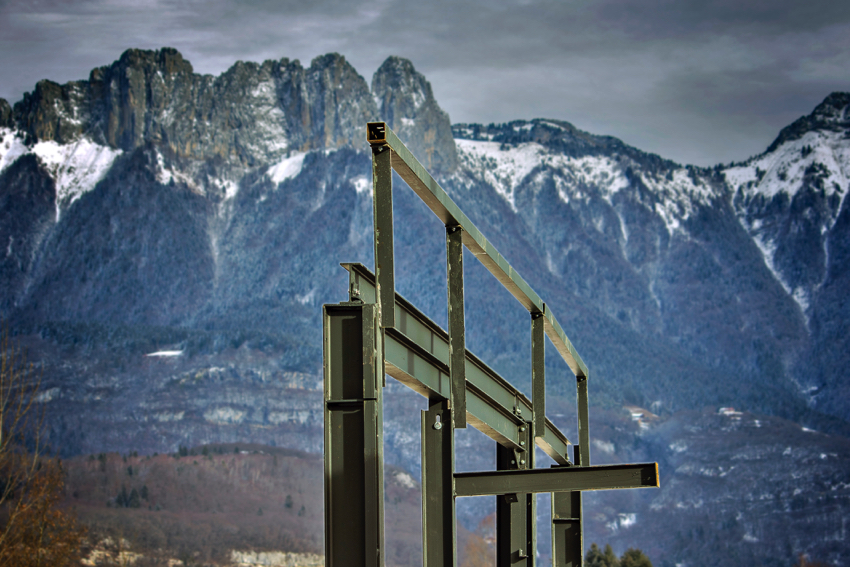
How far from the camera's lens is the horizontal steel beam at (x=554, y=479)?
845 cm

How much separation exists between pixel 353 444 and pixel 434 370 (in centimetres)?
179

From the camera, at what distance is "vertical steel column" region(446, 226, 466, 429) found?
805cm

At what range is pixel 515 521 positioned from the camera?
11.0 metres

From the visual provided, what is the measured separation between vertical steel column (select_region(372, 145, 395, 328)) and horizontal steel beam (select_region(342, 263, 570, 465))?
0.66 feet

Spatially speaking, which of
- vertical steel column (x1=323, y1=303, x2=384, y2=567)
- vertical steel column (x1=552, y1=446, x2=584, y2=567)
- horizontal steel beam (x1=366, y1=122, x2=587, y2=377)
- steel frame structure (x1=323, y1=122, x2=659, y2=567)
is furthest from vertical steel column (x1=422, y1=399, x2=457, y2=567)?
vertical steel column (x1=552, y1=446, x2=584, y2=567)

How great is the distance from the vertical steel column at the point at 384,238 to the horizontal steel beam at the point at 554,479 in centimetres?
194

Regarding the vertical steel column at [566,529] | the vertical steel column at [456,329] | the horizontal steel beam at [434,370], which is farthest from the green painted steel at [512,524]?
the vertical steel column at [456,329]

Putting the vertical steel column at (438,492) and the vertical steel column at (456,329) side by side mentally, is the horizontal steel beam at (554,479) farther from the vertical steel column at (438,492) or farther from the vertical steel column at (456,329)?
the vertical steel column at (456,329)

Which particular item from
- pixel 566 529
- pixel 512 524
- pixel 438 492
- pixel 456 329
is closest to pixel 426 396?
pixel 456 329

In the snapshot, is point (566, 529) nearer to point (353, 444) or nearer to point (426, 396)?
point (426, 396)

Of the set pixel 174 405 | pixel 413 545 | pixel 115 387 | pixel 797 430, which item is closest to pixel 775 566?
pixel 797 430

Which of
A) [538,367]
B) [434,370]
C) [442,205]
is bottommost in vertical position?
[434,370]

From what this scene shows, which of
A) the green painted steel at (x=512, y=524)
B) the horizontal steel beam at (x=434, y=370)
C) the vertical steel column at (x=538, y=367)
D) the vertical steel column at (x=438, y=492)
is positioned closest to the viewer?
the horizontal steel beam at (x=434, y=370)

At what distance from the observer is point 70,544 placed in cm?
2755
